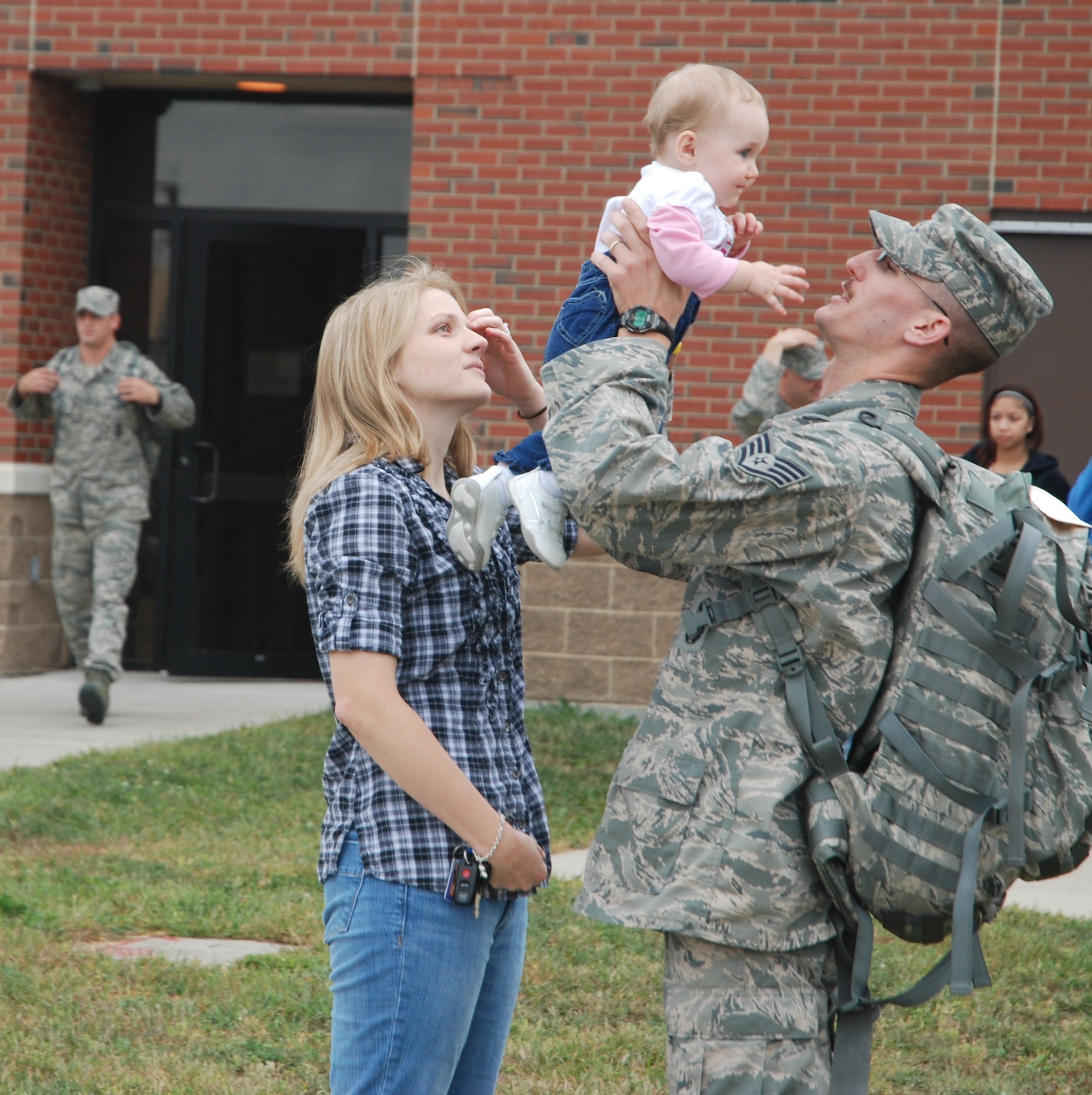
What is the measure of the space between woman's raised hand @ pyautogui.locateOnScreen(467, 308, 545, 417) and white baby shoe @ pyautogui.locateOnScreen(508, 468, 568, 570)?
17 cm

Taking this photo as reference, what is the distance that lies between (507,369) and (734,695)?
958mm

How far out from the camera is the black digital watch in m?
2.29

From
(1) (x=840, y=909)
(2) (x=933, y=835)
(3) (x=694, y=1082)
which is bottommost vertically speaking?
(3) (x=694, y=1082)

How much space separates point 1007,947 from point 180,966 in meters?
2.81

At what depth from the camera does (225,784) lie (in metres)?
7.02

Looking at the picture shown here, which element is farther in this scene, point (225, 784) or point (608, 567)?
point (608, 567)

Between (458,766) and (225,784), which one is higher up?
(458,766)

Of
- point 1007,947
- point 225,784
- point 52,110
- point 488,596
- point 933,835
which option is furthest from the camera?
point 52,110

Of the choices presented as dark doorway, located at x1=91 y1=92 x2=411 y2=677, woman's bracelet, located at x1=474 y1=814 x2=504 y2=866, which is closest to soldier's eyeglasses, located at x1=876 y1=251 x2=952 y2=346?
woman's bracelet, located at x1=474 y1=814 x2=504 y2=866

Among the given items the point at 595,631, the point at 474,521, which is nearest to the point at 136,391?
the point at 595,631

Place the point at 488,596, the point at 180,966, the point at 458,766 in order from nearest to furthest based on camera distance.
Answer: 1. the point at 458,766
2. the point at 488,596
3. the point at 180,966

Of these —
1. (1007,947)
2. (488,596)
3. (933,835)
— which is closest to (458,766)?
(488,596)

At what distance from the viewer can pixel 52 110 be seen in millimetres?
10102

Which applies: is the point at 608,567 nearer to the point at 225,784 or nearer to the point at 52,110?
the point at 225,784
